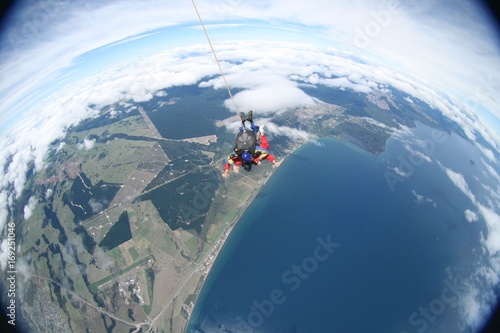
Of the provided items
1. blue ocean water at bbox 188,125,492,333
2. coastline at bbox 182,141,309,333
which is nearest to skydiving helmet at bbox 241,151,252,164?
blue ocean water at bbox 188,125,492,333

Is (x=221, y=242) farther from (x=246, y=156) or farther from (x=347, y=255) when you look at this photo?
(x=246, y=156)

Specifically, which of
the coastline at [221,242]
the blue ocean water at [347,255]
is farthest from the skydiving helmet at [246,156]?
the coastline at [221,242]

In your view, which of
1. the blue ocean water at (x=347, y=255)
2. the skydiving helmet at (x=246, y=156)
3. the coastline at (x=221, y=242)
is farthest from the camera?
the coastline at (x=221, y=242)

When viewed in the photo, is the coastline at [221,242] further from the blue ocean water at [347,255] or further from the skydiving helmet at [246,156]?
the skydiving helmet at [246,156]

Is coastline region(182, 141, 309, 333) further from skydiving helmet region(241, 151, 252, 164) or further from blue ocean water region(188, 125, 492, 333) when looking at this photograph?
skydiving helmet region(241, 151, 252, 164)

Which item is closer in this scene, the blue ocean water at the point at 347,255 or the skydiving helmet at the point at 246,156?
the skydiving helmet at the point at 246,156

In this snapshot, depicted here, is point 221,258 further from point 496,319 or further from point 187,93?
point 187,93

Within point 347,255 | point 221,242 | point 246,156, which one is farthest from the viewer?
point 221,242

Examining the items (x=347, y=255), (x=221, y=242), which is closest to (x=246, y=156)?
(x=221, y=242)

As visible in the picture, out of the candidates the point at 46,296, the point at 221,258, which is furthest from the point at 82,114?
the point at 221,258
